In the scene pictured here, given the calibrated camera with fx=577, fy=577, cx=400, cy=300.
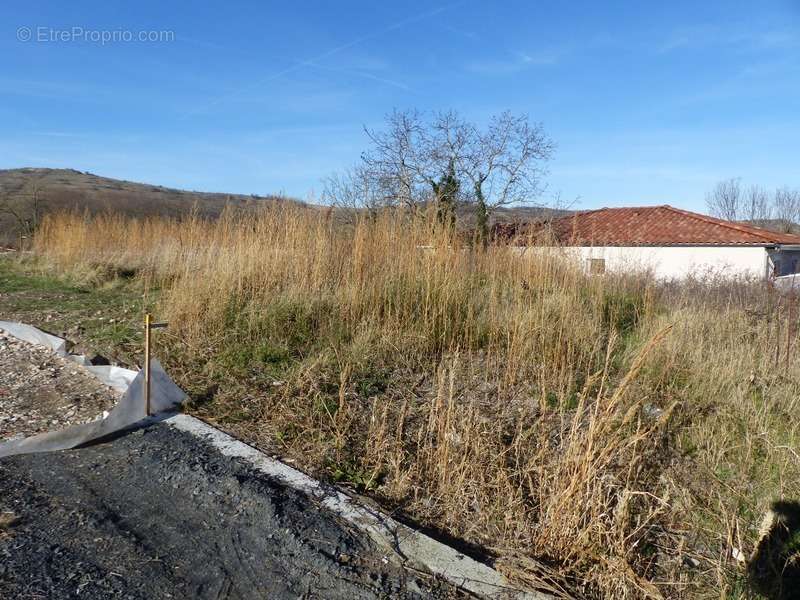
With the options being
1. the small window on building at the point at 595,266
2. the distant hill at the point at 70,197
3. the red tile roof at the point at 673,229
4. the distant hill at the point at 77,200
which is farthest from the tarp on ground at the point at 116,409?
the red tile roof at the point at 673,229

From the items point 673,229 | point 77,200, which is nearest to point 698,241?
point 673,229

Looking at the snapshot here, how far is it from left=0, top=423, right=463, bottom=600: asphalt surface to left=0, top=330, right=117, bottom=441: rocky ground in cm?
57

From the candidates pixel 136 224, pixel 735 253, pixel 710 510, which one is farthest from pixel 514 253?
pixel 735 253

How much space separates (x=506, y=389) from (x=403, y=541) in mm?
1837

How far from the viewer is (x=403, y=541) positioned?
7.73 feet

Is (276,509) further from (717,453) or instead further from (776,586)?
(717,453)

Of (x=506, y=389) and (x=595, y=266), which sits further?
(x=595, y=266)

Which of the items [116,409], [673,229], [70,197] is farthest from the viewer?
[70,197]

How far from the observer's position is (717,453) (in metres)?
3.13

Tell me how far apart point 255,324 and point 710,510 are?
12.1ft

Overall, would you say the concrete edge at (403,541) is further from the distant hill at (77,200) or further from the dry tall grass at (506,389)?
the distant hill at (77,200)

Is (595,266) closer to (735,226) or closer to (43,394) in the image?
(43,394)

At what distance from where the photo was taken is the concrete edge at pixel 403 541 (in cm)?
212

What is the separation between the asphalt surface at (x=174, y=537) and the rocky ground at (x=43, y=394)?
1.88 feet
